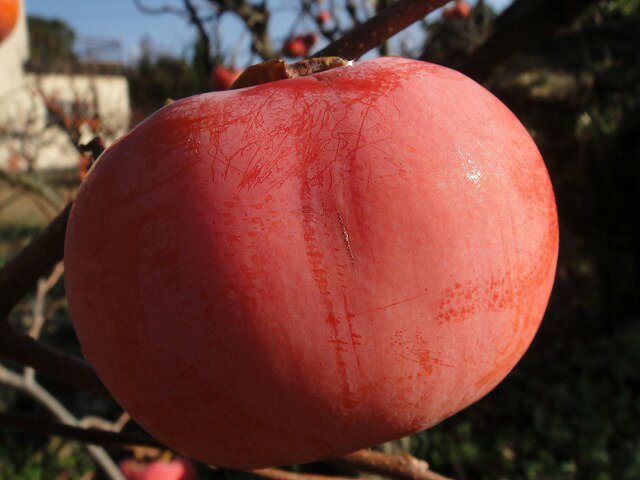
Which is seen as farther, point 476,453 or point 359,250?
point 476,453

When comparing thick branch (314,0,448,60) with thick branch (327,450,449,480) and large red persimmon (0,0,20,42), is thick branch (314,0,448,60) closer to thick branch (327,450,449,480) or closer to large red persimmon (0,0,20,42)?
thick branch (327,450,449,480)

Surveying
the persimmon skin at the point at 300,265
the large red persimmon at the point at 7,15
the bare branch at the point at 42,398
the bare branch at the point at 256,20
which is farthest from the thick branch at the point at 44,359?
the bare branch at the point at 256,20

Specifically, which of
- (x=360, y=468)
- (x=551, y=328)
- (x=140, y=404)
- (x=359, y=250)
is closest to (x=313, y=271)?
(x=359, y=250)

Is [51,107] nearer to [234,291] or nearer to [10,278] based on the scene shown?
[10,278]

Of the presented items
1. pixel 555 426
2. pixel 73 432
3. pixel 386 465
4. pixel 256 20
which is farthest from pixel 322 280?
pixel 555 426

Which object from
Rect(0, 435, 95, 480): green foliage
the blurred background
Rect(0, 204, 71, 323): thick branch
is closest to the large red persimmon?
the blurred background

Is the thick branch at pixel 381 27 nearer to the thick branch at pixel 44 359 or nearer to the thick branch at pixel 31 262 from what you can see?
the thick branch at pixel 31 262

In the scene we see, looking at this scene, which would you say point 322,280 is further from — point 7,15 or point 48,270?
point 7,15
